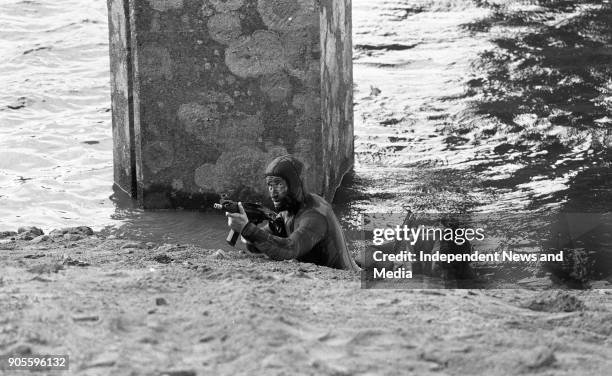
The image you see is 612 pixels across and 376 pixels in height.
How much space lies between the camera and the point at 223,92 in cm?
795

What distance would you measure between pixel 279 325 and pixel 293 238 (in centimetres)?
176

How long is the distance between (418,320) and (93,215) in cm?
388

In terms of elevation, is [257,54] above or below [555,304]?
above

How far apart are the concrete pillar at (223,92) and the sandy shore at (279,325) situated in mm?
2399

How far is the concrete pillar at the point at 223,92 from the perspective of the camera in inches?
309

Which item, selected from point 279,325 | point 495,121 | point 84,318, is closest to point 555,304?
point 279,325

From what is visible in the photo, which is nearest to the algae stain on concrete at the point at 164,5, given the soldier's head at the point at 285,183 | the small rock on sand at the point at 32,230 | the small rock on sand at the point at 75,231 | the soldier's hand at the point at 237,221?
the small rock on sand at the point at 75,231

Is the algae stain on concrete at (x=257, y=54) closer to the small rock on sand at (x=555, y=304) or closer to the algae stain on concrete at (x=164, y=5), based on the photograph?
the algae stain on concrete at (x=164, y=5)

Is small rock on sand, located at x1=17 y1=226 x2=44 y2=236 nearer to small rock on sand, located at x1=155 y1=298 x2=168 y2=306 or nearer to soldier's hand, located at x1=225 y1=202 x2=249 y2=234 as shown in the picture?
soldier's hand, located at x1=225 y1=202 x2=249 y2=234

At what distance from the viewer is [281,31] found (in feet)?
25.7

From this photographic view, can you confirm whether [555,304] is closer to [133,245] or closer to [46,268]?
[46,268]

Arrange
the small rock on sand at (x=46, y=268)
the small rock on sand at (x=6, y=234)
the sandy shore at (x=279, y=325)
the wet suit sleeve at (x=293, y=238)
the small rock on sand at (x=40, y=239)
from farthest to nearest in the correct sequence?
1. the small rock on sand at (x=6, y=234)
2. the small rock on sand at (x=40, y=239)
3. the wet suit sleeve at (x=293, y=238)
4. the small rock on sand at (x=46, y=268)
5. the sandy shore at (x=279, y=325)

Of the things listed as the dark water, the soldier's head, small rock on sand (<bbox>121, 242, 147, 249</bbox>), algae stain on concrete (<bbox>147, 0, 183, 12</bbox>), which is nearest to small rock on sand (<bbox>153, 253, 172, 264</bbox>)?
small rock on sand (<bbox>121, 242, 147, 249</bbox>)

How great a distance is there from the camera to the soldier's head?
21.0ft
